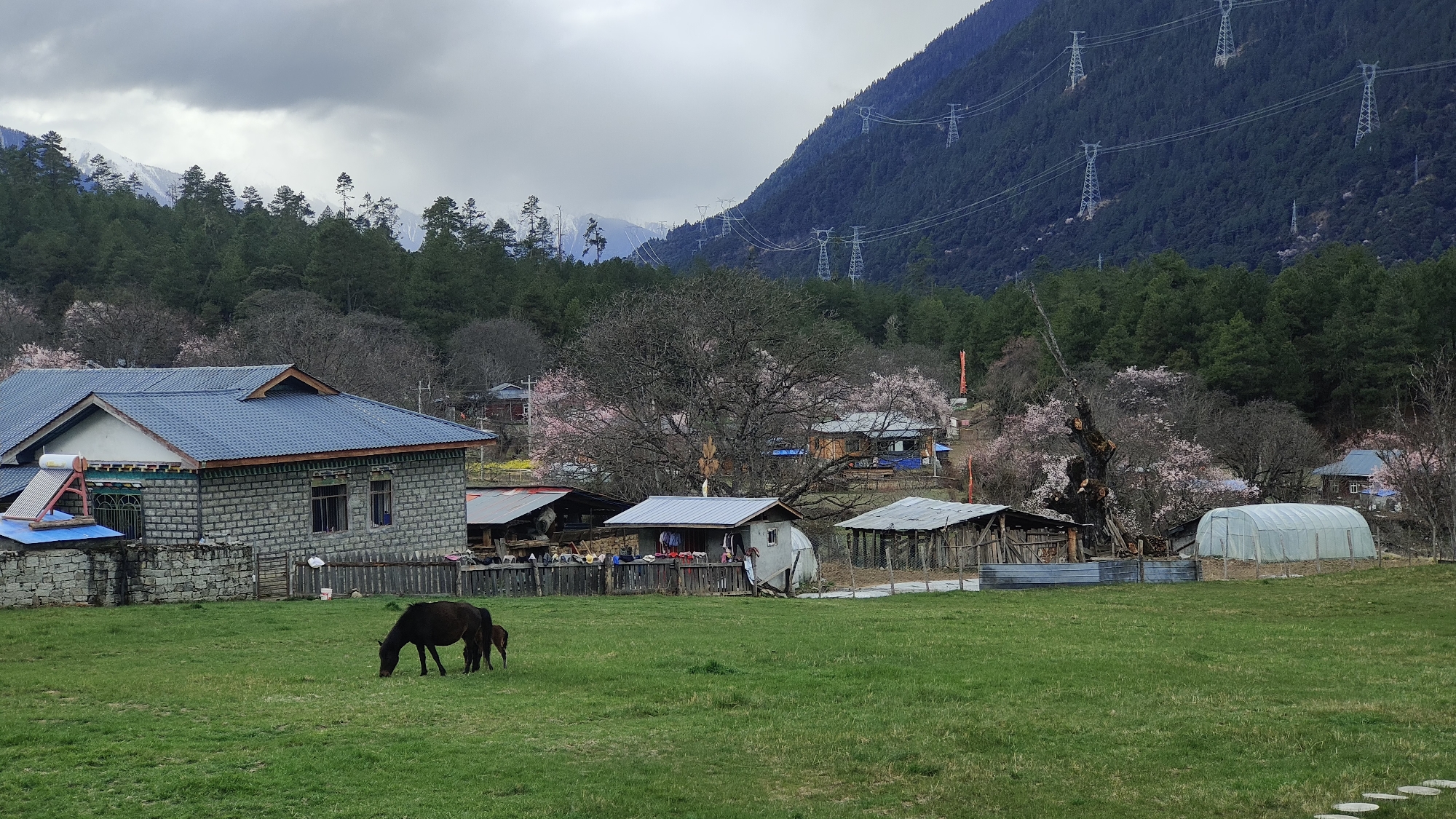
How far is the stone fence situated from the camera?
26.2 metres

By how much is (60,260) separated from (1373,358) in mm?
107613

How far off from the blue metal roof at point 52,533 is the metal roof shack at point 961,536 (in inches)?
960

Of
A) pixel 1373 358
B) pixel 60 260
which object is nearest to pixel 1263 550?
pixel 1373 358

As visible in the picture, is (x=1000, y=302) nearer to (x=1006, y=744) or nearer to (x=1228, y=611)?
(x=1228, y=611)

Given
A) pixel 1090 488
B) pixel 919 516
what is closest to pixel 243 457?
pixel 919 516

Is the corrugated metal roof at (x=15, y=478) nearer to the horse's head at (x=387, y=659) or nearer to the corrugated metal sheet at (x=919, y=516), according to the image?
the horse's head at (x=387, y=659)

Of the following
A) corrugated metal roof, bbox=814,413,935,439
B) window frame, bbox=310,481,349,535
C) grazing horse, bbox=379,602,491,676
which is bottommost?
grazing horse, bbox=379,602,491,676

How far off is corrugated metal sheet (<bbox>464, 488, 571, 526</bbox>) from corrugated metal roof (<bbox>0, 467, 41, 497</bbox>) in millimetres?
13059

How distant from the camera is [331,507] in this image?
35.6 m

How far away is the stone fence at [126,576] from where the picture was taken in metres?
26.2

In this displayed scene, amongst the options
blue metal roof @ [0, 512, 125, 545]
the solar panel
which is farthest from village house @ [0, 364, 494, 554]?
the solar panel

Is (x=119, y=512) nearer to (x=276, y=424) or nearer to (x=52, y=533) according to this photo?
(x=52, y=533)

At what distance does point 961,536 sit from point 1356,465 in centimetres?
4201

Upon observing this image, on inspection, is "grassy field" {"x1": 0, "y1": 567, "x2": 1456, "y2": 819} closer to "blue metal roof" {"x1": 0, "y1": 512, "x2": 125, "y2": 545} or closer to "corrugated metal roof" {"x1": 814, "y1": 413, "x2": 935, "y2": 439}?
"blue metal roof" {"x1": 0, "y1": 512, "x2": 125, "y2": 545}
